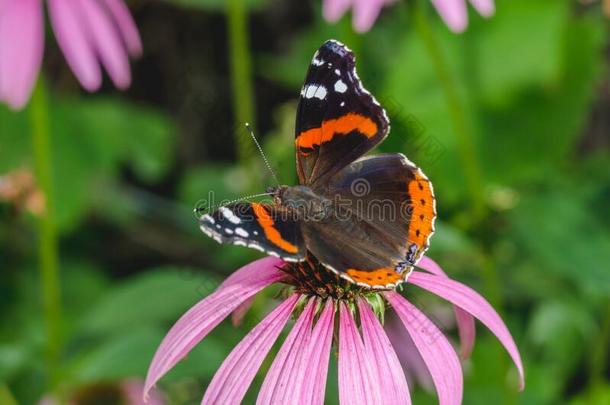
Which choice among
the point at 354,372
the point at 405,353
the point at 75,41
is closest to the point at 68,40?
the point at 75,41

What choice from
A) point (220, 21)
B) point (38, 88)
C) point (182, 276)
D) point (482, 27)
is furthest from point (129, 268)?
point (38, 88)

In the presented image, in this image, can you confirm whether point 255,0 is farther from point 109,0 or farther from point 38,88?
point 38,88

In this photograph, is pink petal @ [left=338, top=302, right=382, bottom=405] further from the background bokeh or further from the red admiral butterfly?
the background bokeh

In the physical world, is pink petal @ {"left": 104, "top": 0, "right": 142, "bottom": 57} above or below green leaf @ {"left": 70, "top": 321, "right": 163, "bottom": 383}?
above

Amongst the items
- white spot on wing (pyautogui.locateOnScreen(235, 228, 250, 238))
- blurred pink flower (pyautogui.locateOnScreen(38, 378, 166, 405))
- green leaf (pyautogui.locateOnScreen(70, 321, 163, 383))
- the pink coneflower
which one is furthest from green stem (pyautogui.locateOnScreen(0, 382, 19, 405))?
white spot on wing (pyautogui.locateOnScreen(235, 228, 250, 238))

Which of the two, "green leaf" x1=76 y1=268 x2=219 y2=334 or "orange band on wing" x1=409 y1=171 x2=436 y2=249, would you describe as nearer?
"orange band on wing" x1=409 y1=171 x2=436 y2=249

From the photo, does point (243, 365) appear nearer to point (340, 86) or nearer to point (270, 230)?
point (270, 230)
